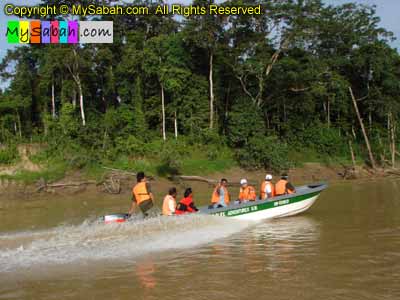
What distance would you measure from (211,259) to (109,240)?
8.03ft

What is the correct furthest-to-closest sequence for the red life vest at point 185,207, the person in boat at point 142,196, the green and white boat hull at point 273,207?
the green and white boat hull at point 273,207
the red life vest at point 185,207
the person in boat at point 142,196

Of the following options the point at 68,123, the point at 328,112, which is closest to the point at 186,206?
the point at 68,123

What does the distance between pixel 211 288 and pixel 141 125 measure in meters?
22.5

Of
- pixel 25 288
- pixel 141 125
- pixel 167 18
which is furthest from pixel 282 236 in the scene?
pixel 167 18

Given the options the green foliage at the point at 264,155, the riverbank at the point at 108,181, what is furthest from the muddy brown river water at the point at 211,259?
the green foliage at the point at 264,155

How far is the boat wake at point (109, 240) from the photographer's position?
306 inches

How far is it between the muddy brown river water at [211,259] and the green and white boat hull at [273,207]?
0.93 ft

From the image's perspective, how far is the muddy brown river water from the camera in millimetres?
5969

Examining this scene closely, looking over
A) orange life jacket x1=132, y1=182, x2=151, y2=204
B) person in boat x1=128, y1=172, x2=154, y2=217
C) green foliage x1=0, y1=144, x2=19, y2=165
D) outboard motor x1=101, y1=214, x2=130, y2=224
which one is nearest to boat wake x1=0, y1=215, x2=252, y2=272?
outboard motor x1=101, y1=214, x2=130, y2=224

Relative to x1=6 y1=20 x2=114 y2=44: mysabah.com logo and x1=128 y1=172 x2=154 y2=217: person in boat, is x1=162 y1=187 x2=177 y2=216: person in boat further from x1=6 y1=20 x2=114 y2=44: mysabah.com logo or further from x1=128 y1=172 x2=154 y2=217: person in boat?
x1=6 y1=20 x2=114 y2=44: mysabah.com logo

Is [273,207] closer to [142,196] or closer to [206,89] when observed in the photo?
[142,196]

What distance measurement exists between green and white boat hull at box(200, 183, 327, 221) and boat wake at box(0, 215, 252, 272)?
20.2 inches

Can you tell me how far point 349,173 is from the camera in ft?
82.8

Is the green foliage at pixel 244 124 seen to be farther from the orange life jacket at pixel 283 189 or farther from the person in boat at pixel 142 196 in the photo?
the person in boat at pixel 142 196
